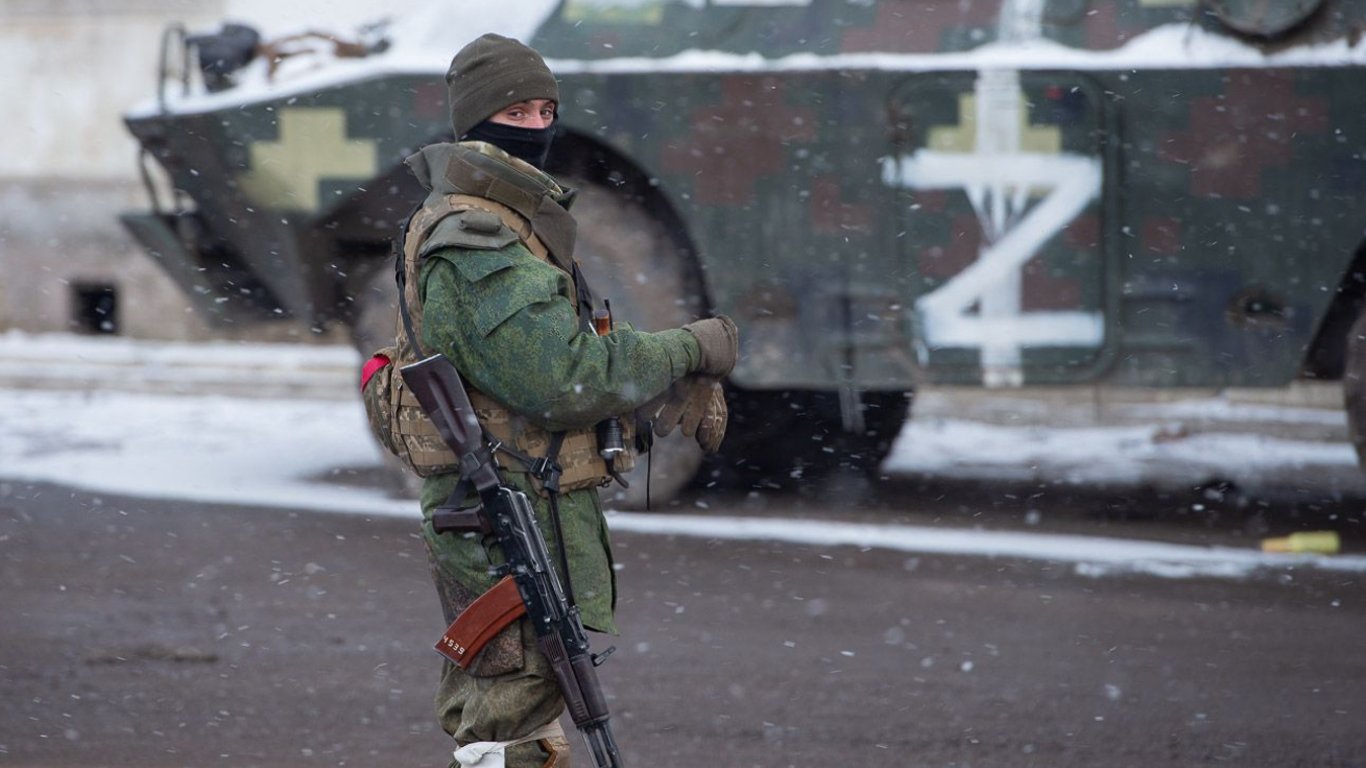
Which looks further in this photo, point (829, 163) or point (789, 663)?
point (829, 163)

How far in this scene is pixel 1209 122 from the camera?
596 centimetres

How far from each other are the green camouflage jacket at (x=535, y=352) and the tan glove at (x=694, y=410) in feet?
0.23

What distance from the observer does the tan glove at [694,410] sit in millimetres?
2977

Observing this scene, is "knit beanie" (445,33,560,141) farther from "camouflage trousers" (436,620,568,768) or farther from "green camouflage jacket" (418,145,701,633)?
"camouflage trousers" (436,620,568,768)

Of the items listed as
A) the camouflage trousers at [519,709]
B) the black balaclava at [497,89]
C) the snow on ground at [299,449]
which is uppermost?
the black balaclava at [497,89]

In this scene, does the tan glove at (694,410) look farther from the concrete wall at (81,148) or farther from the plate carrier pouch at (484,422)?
the concrete wall at (81,148)

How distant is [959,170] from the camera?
6.12m

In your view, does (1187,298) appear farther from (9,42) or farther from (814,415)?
(9,42)

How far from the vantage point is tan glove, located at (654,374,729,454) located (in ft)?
9.77

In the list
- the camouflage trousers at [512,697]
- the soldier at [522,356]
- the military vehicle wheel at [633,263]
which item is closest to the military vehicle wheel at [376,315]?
the military vehicle wheel at [633,263]

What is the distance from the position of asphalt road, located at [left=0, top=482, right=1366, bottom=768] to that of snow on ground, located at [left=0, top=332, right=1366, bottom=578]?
0.25 meters

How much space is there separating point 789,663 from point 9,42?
10.6 meters

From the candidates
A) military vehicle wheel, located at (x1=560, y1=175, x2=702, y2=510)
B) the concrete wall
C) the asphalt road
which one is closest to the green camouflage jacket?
the asphalt road

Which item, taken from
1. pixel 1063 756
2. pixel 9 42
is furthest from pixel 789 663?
pixel 9 42
